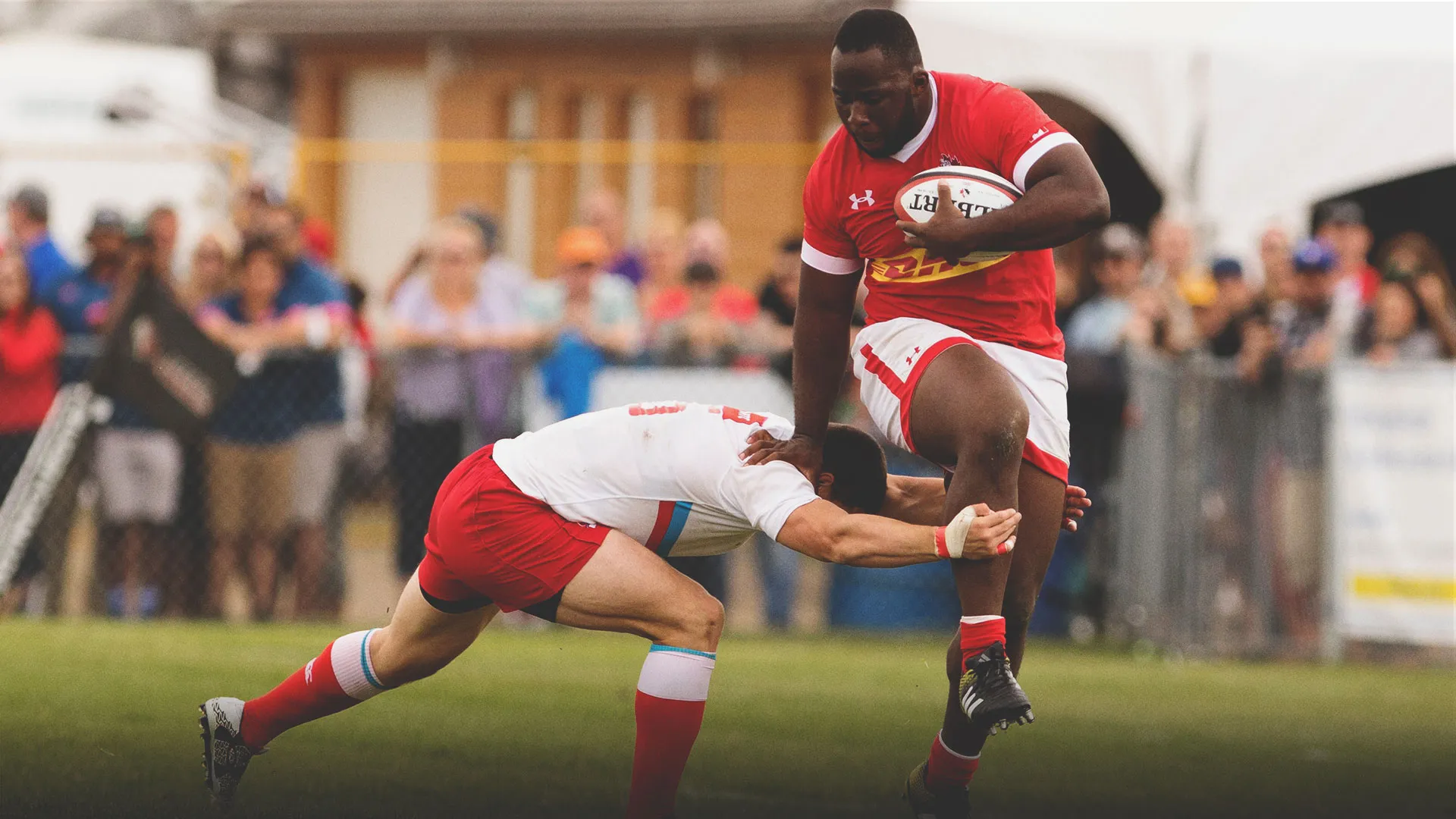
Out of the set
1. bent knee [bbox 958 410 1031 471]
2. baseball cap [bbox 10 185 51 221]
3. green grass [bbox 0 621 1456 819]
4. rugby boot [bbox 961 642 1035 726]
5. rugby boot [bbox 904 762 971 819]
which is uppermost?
baseball cap [bbox 10 185 51 221]

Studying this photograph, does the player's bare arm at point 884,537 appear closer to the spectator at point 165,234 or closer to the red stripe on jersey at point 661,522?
the red stripe on jersey at point 661,522

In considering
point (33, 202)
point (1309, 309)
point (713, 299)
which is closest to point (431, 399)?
point (713, 299)

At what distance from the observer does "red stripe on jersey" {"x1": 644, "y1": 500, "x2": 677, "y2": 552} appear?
219 inches

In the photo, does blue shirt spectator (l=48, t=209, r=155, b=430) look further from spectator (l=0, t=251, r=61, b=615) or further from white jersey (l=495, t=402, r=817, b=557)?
white jersey (l=495, t=402, r=817, b=557)

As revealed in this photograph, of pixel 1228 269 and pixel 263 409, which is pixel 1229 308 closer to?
pixel 1228 269

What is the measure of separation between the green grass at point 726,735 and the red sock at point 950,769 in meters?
0.21

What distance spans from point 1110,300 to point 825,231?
5805 mm

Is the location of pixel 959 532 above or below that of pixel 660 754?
above

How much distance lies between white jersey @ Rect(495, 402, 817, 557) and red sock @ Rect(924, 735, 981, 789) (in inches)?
43.5

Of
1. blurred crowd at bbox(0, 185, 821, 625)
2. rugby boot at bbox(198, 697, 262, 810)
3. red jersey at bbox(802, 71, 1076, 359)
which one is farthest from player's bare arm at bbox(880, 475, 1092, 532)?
blurred crowd at bbox(0, 185, 821, 625)

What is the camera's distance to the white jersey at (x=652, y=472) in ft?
18.0

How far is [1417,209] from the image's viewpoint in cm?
1622

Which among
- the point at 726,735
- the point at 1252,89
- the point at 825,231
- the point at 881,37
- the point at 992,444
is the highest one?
the point at 1252,89

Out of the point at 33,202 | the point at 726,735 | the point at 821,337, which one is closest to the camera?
the point at 821,337
